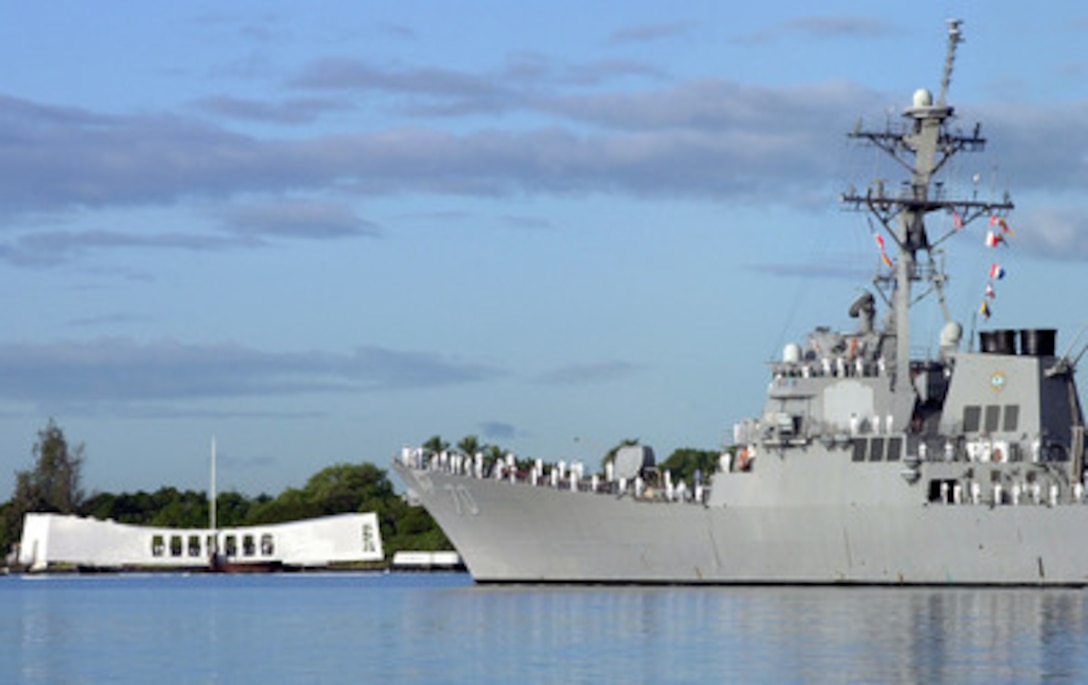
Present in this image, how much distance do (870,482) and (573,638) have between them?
16.7 m

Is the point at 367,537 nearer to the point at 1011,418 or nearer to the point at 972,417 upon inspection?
the point at 972,417

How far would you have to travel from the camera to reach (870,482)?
65.1 metres

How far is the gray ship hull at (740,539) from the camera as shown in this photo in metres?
62.8

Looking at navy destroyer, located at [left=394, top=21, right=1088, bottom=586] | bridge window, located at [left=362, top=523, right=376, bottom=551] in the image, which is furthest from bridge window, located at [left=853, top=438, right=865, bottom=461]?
bridge window, located at [left=362, top=523, right=376, bottom=551]

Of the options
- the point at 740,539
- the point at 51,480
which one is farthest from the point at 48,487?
the point at 740,539

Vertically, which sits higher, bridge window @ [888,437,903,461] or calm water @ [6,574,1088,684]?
bridge window @ [888,437,903,461]

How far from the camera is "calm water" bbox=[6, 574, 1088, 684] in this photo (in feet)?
143

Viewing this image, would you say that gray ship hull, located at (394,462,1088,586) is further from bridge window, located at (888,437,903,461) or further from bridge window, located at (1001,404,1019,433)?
bridge window, located at (1001,404,1019,433)

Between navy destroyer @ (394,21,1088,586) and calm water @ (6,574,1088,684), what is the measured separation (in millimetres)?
1099

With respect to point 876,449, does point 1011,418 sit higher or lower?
higher

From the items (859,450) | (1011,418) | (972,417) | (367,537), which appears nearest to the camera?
(1011,418)

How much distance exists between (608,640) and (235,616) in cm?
1671

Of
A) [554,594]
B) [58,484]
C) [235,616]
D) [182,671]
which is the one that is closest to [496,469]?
[554,594]

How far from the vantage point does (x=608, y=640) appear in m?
50.0
